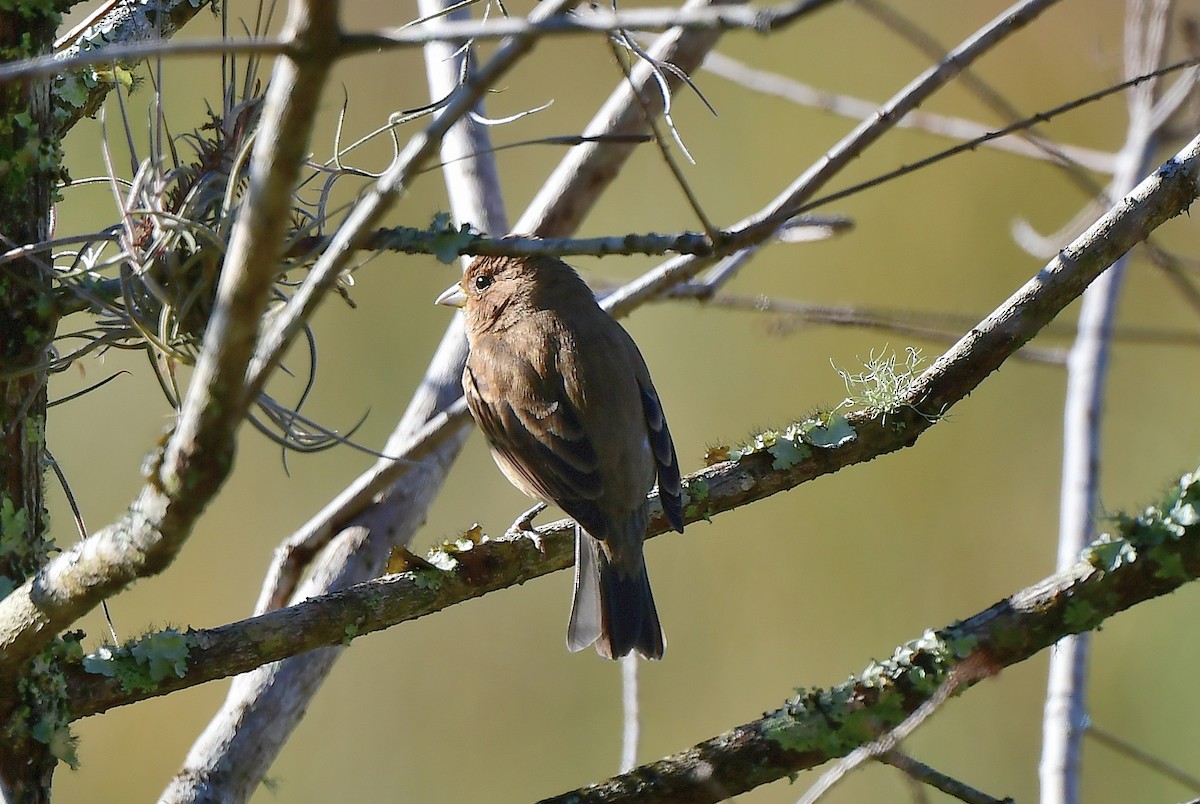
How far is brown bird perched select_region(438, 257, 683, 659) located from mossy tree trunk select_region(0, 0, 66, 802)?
1.50 meters

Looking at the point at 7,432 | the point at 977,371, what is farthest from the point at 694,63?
the point at 7,432

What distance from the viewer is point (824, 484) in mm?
6230

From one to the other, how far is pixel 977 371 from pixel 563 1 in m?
1.46

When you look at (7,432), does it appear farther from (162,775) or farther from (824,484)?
(824,484)

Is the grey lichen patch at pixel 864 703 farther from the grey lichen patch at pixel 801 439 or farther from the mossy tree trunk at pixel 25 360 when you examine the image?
the mossy tree trunk at pixel 25 360

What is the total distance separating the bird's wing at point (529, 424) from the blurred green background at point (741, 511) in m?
2.18

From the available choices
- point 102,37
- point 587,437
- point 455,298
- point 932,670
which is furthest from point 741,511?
point 102,37

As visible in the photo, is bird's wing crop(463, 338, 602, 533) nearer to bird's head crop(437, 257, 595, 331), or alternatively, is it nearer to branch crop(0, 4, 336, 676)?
bird's head crop(437, 257, 595, 331)

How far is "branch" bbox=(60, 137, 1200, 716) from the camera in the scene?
191cm

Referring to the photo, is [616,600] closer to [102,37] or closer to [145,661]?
[145,661]

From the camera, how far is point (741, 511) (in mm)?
6293

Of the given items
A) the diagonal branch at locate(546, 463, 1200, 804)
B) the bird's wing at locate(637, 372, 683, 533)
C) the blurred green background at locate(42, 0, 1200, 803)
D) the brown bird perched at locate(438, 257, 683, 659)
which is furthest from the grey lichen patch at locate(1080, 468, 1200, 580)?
the blurred green background at locate(42, 0, 1200, 803)

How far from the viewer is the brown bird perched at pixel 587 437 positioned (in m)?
3.26

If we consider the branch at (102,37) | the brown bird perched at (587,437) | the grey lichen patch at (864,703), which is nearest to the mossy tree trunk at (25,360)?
the branch at (102,37)
